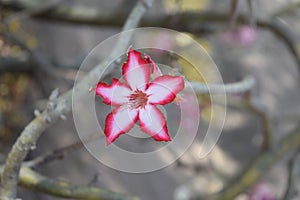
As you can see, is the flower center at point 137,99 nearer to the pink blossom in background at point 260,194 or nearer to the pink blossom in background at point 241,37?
the pink blossom in background at point 260,194

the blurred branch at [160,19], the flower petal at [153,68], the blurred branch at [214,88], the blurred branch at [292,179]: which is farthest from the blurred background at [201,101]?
the flower petal at [153,68]

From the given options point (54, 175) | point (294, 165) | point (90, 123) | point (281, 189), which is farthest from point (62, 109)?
point (281, 189)

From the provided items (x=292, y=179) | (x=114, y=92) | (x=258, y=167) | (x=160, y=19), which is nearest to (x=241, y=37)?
(x=160, y=19)

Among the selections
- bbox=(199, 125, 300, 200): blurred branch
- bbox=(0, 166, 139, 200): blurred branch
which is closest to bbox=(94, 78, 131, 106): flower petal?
bbox=(0, 166, 139, 200): blurred branch

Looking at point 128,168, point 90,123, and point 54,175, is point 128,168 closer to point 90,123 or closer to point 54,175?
point 90,123

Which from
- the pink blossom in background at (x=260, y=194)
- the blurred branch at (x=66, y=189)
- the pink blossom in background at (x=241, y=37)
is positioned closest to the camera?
the blurred branch at (x=66, y=189)

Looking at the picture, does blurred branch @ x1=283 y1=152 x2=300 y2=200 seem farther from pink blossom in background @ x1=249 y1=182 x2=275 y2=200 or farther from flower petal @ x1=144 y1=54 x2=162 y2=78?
flower petal @ x1=144 y1=54 x2=162 y2=78
